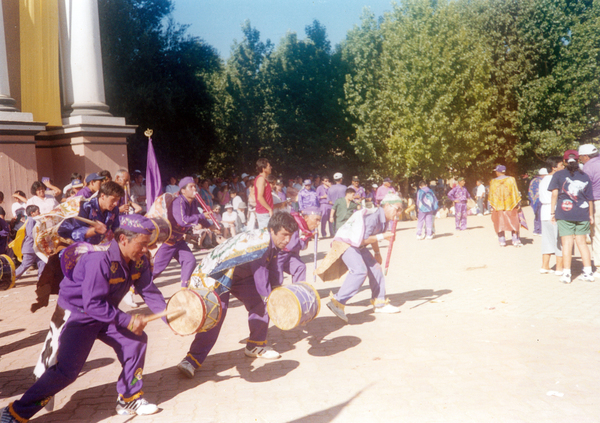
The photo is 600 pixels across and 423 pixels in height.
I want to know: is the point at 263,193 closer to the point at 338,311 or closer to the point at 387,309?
the point at 387,309

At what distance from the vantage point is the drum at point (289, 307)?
5.26 meters

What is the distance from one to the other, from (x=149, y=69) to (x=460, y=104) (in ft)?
50.3

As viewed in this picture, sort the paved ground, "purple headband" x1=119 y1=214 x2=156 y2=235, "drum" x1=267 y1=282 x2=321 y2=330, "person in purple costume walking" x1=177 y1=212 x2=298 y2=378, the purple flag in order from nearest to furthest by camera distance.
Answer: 1. "purple headband" x1=119 y1=214 x2=156 y2=235
2. the paved ground
3. "drum" x1=267 y1=282 x2=321 y2=330
4. "person in purple costume walking" x1=177 y1=212 x2=298 y2=378
5. the purple flag

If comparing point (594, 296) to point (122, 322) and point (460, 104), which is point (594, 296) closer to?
point (122, 322)

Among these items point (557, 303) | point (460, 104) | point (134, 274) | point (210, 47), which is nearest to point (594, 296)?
point (557, 303)

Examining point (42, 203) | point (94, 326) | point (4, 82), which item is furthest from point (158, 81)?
point (94, 326)

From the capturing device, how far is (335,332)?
23.0 feet

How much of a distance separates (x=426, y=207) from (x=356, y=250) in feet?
34.0

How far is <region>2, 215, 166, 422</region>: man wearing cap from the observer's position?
421cm

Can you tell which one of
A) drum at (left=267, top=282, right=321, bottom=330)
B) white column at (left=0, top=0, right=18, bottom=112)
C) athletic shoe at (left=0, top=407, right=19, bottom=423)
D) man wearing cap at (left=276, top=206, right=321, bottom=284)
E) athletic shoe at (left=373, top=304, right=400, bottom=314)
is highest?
white column at (left=0, top=0, right=18, bottom=112)

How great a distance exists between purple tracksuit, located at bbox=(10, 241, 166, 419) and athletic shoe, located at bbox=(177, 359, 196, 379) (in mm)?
866

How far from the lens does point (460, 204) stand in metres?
19.9

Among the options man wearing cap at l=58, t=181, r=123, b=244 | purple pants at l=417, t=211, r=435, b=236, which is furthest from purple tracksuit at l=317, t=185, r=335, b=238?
man wearing cap at l=58, t=181, r=123, b=244

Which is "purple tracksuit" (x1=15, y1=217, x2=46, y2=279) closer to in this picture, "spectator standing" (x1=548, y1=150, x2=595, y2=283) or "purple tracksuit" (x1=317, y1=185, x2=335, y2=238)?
"spectator standing" (x1=548, y1=150, x2=595, y2=283)
